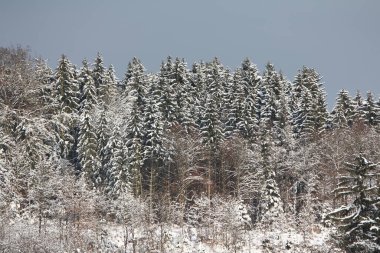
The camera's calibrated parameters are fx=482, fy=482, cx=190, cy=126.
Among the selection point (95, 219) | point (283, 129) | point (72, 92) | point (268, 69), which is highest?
point (268, 69)

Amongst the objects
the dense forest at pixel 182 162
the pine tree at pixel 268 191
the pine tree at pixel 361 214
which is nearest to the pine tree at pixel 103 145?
the dense forest at pixel 182 162

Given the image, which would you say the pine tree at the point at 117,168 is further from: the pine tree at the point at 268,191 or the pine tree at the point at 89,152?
the pine tree at the point at 268,191

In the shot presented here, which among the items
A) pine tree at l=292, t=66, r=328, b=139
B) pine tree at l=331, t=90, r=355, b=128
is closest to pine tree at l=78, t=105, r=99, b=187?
pine tree at l=292, t=66, r=328, b=139

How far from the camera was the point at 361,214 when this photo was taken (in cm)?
2272

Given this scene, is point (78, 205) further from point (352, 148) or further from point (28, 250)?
point (352, 148)

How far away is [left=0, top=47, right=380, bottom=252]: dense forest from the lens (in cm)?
2336

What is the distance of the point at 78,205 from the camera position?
45.2 meters

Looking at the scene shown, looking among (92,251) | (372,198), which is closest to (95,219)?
(92,251)

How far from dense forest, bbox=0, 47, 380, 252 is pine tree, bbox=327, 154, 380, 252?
0.21ft

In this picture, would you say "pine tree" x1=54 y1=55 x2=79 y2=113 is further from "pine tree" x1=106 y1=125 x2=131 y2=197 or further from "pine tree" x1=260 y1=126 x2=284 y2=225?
"pine tree" x1=260 y1=126 x2=284 y2=225

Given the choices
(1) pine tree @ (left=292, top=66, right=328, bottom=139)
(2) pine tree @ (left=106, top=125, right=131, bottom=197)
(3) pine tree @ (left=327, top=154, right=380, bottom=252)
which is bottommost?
(3) pine tree @ (left=327, top=154, right=380, bottom=252)

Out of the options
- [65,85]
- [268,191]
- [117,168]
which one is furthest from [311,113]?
[65,85]

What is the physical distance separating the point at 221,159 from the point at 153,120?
9.93m

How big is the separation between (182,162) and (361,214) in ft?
115
